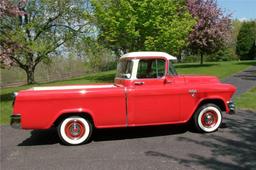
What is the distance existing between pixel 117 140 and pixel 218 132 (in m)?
2.17

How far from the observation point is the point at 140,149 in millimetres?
7000

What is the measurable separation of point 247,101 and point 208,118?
475cm

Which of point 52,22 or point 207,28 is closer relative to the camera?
point 52,22

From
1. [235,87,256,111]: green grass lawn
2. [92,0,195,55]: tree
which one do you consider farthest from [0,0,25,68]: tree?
[235,87,256,111]: green grass lawn

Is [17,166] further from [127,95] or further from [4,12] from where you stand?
[4,12]

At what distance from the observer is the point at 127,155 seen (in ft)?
21.8

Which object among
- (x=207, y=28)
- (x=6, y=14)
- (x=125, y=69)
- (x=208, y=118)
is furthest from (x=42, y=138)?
(x=207, y=28)

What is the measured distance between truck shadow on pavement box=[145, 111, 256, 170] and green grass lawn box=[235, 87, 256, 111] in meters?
2.68

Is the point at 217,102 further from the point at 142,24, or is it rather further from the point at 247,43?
the point at 247,43

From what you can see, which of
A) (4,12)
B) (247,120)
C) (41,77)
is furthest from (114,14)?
(41,77)

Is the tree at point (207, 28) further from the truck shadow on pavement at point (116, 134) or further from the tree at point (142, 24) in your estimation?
the truck shadow on pavement at point (116, 134)

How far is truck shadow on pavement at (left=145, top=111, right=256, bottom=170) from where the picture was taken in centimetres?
598

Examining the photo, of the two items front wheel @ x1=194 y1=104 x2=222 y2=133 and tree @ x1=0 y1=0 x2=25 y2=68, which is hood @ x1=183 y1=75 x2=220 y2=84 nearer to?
front wheel @ x1=194 y1=104 x2=222 y2=133

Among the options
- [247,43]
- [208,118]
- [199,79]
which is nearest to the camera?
[208,118]
